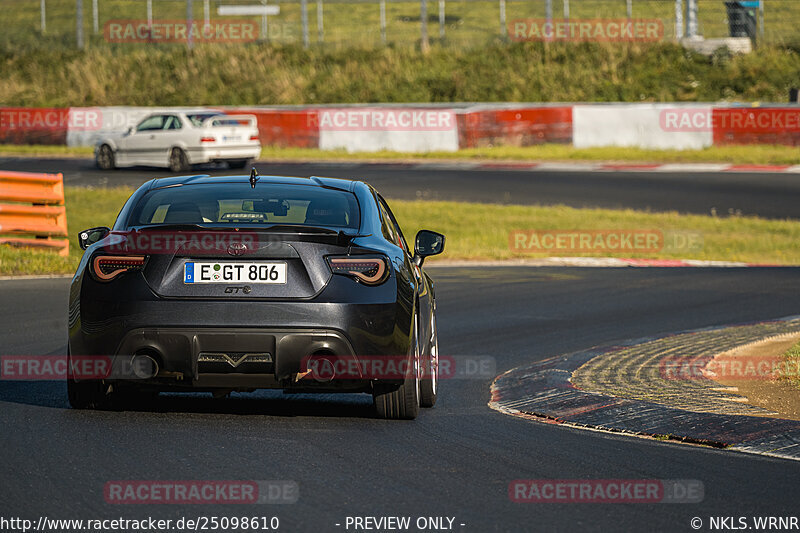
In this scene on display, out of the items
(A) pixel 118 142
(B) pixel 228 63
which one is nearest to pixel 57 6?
(B) pixel 228 63

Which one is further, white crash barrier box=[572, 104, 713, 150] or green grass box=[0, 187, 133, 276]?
white crash barrier box=[572, 104, 713, 150]

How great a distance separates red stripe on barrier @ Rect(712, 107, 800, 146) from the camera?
31438 mm

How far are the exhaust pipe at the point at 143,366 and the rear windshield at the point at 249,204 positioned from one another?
2.59ft

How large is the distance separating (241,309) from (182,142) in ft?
80.5

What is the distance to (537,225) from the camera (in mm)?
22312

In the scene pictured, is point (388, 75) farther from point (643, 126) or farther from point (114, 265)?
point (114, 265)

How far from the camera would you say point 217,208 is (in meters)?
7.86

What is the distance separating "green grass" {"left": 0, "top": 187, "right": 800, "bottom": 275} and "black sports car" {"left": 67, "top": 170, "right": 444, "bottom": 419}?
1076 centimetres
